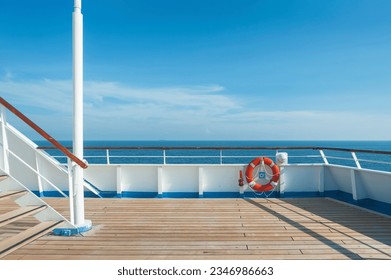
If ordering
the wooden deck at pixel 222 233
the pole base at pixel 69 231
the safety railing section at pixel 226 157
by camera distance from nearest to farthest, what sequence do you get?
1. the wooden deck at pixel 222 233
2. the pole base at pixel 69 231
3. the safety railing section at pixel 226 157

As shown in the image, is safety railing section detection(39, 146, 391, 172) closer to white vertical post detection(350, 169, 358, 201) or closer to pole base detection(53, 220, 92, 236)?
white vertical post detection(350, 169, 358, 201)

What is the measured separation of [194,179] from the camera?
14.7ft

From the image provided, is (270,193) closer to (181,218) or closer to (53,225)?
(181,218)

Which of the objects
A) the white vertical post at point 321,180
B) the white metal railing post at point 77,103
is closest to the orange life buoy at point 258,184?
the white vertical post at point 321,180

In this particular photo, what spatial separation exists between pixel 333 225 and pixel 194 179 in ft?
7.32

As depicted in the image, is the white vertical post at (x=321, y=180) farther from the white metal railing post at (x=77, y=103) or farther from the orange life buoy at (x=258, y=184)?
the white metal railing post at (x=77, y=103)

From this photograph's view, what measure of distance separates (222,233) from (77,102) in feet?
6.21

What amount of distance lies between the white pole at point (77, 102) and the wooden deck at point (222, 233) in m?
0.33

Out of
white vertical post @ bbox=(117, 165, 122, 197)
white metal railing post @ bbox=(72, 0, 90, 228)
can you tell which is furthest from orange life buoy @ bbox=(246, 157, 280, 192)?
white metal railing post @ bbox=(72, 0, 90, 228)

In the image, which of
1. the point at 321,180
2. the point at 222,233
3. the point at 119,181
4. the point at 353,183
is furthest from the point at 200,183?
the point at 353,183

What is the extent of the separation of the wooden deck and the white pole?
1.09ft

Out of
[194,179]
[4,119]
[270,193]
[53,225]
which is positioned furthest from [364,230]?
[4,119]

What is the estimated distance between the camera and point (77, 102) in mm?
2574

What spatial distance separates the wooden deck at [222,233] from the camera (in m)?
2.12
